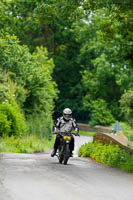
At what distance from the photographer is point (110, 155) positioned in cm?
1777

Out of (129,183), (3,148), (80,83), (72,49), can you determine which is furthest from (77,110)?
(129,183)

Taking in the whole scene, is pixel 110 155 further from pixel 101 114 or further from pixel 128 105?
pixel 101 114

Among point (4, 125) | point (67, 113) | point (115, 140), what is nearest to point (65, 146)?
point (67, 113)

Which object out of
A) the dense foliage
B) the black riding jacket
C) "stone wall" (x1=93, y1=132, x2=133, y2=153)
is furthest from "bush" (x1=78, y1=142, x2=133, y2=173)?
the dense foliage

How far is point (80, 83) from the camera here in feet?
212

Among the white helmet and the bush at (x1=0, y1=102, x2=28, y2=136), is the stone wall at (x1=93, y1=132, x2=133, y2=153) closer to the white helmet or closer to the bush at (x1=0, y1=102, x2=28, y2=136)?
the white helmet

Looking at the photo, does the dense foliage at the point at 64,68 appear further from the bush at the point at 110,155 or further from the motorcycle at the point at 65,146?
the motorcycle at the point at 65,146

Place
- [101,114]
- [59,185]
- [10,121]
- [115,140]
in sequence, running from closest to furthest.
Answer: [59,185], [115,140], [10,121], [101,114]

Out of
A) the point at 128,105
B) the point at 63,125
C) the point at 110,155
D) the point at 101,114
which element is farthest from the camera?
the point at 101,114

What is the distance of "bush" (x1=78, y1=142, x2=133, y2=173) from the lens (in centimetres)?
1584

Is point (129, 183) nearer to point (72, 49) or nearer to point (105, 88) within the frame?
point (105, 88)

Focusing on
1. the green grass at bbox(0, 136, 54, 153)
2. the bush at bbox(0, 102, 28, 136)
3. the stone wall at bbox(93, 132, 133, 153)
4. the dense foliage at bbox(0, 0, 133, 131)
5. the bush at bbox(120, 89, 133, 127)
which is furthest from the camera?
the bush at bbox(120, 89, 133, 127)

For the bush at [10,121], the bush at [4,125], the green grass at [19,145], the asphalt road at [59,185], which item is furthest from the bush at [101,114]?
the asphalt road at [59,185]

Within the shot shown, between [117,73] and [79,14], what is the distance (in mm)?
40203
